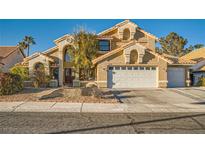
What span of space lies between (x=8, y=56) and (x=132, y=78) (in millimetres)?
21177

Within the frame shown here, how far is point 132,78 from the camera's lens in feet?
77.9

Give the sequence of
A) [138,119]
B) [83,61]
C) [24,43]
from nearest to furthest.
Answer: [138,119], [83,61], [24,43]

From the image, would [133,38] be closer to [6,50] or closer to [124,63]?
[124,63]

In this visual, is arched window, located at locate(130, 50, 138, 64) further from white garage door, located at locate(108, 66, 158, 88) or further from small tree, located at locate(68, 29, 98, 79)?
small tree, located at locate(68, 29, 98, 79)

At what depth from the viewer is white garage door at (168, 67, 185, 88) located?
25781 mm

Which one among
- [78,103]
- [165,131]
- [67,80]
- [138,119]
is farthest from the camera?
[67,80]

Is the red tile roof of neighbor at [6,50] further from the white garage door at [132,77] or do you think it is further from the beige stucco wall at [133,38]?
the white garage door at [132,77]

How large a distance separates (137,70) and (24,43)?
3560 cm

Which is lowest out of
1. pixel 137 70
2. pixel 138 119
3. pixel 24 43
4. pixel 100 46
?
pixel 138 119

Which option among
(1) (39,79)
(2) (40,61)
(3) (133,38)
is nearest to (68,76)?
(2) (40,61)

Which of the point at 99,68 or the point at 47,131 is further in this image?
the point at 99,68

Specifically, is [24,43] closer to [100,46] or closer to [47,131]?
[100,46]

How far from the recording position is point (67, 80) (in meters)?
28.8
